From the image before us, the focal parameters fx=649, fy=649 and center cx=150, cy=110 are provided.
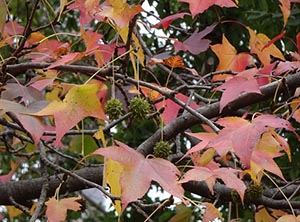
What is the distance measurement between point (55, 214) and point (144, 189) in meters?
0.32

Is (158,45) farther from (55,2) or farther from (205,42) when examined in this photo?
(205,42)

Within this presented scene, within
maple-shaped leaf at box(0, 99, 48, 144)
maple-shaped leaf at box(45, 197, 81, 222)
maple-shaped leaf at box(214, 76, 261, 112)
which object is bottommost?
maple-shaped leaf at box(45, 197, 81, 222)

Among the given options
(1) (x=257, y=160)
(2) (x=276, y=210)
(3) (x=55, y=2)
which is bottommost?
(2) (x=276, y=210)

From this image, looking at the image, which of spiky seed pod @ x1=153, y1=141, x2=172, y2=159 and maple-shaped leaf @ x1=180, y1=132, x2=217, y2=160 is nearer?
maple-shaped leaf @ x1=180, y1=132, x2=217, y2=160

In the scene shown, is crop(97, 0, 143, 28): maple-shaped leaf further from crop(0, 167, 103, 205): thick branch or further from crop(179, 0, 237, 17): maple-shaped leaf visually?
crop(0, 167, 103, 205): thick branch

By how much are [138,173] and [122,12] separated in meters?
0.30

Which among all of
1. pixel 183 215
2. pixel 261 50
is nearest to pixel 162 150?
pixel 261 50

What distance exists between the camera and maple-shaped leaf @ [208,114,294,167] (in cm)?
98

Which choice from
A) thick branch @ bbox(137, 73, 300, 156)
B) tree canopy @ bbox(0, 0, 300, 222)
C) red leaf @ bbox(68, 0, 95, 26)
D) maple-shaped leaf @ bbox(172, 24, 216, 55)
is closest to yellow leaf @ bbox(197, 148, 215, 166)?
tree canopy @ bbox(0, 0, 300, 222)

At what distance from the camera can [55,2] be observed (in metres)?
2.66

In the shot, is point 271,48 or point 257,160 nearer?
point 257,160

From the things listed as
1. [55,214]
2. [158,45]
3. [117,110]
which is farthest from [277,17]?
[55,214]

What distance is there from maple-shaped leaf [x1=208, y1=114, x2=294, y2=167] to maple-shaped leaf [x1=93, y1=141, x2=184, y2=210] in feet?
0.30

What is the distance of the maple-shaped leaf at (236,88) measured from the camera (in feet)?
3.92
